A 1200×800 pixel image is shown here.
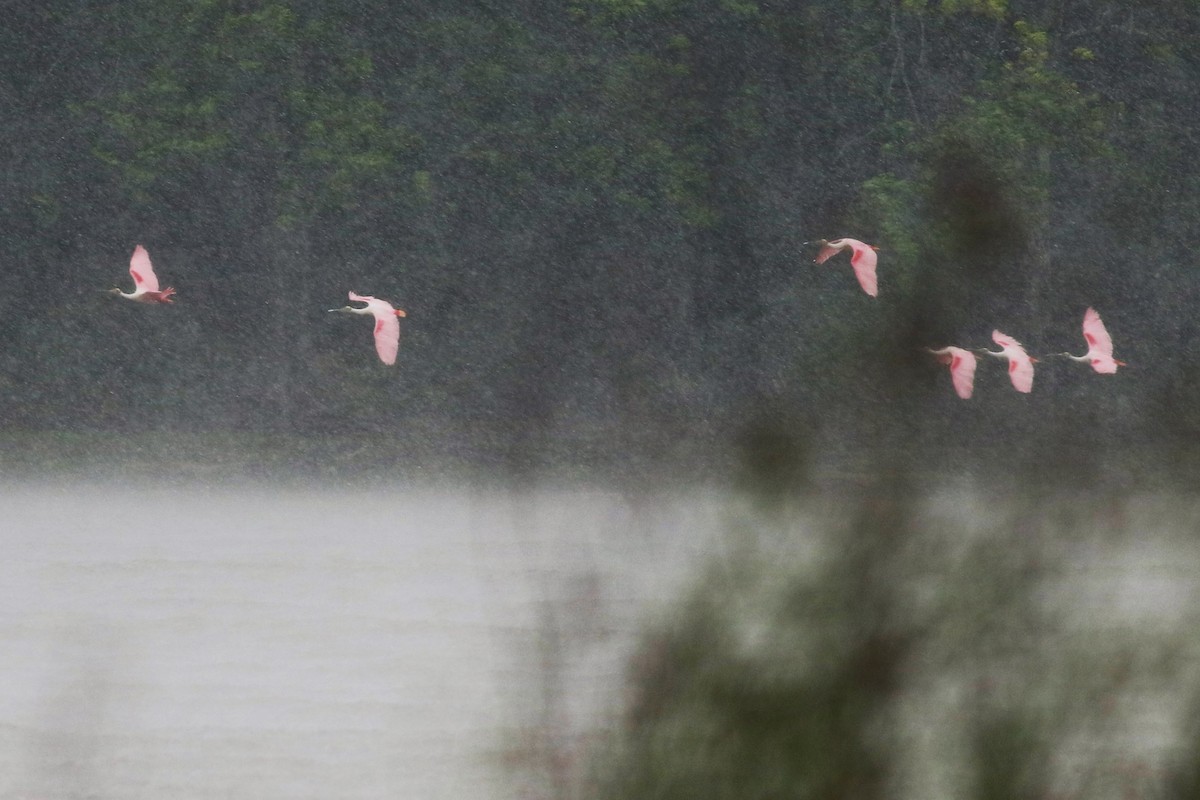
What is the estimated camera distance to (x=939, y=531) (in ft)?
8.59

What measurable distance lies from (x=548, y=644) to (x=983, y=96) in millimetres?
17411

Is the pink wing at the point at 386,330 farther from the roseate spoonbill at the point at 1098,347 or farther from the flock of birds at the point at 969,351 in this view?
the roseate spoonbill at the point at 1098,347

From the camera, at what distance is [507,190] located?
67.4 ft

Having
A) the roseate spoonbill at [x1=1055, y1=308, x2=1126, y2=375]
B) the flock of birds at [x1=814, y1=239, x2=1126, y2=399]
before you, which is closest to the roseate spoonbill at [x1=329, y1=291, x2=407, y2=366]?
the flock of birds at [x1=814, y1=239, x2=1126, y2=399]

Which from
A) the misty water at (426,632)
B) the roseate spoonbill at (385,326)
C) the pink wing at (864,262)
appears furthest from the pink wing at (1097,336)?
the roseate spoonbill at (385,326)

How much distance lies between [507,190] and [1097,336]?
14336mm

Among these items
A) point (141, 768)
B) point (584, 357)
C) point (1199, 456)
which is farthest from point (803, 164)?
point (1199, 456)

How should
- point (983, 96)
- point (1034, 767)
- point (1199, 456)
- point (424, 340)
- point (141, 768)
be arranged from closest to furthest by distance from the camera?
point (1034, 767), point (1199, 456), point (141, 768), point (983, 96), point (424, 340)

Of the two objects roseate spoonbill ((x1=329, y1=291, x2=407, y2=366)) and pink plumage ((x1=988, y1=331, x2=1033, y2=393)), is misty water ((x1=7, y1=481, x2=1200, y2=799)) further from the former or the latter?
pink plumage ((x1=988, y1=331, x2=1033, y2=393))

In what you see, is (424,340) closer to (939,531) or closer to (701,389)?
(701,389)

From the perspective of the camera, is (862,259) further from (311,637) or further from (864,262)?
(311,637)

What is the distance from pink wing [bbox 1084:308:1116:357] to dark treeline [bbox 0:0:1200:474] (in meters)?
12.5

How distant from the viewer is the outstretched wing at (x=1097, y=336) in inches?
253

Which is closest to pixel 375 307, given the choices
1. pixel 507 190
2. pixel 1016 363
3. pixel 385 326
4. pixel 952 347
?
pixel 385 326
